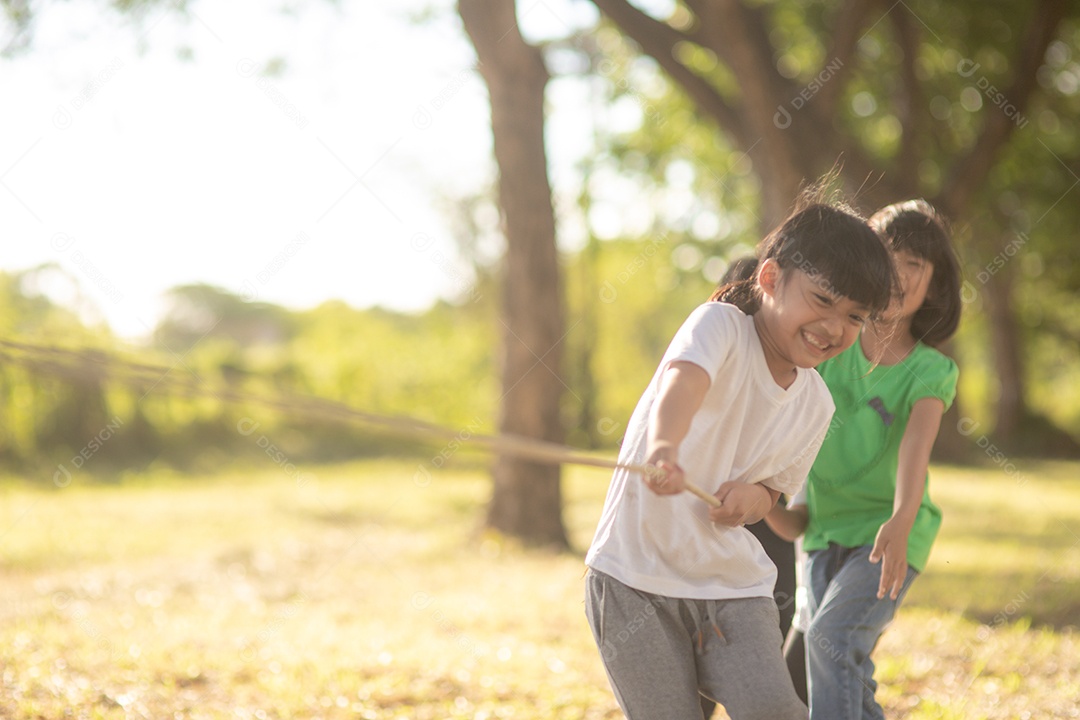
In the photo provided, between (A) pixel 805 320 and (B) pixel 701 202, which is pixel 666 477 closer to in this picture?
(A) pixel 805 320

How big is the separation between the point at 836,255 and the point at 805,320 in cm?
16

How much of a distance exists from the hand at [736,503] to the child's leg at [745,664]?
179mm

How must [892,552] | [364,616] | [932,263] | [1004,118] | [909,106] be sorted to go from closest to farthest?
[892,552] → [932,263] → [364,616] → [1004,118] → [909,106]

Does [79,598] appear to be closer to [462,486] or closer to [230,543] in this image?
[230,543]

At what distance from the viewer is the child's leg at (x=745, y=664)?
2.06 meters

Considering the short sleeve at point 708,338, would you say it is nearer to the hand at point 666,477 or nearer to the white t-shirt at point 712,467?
the white t-shirt at point 712,467

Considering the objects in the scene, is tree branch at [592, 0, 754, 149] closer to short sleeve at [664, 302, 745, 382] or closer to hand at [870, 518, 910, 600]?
hand at [870, 518, 910, 600]

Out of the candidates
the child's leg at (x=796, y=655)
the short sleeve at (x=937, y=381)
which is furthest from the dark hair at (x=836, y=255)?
the child's leg at (x=796, y=655)

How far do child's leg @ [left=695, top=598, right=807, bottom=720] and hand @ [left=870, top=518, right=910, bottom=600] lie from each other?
595 millimetres

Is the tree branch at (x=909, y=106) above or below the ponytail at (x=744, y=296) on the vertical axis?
above

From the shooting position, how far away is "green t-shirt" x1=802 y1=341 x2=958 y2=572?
2820 millimetres

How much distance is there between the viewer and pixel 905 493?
8.71 feet

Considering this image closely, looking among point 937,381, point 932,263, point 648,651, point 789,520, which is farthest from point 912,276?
point 648,651

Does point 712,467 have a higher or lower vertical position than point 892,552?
higher
